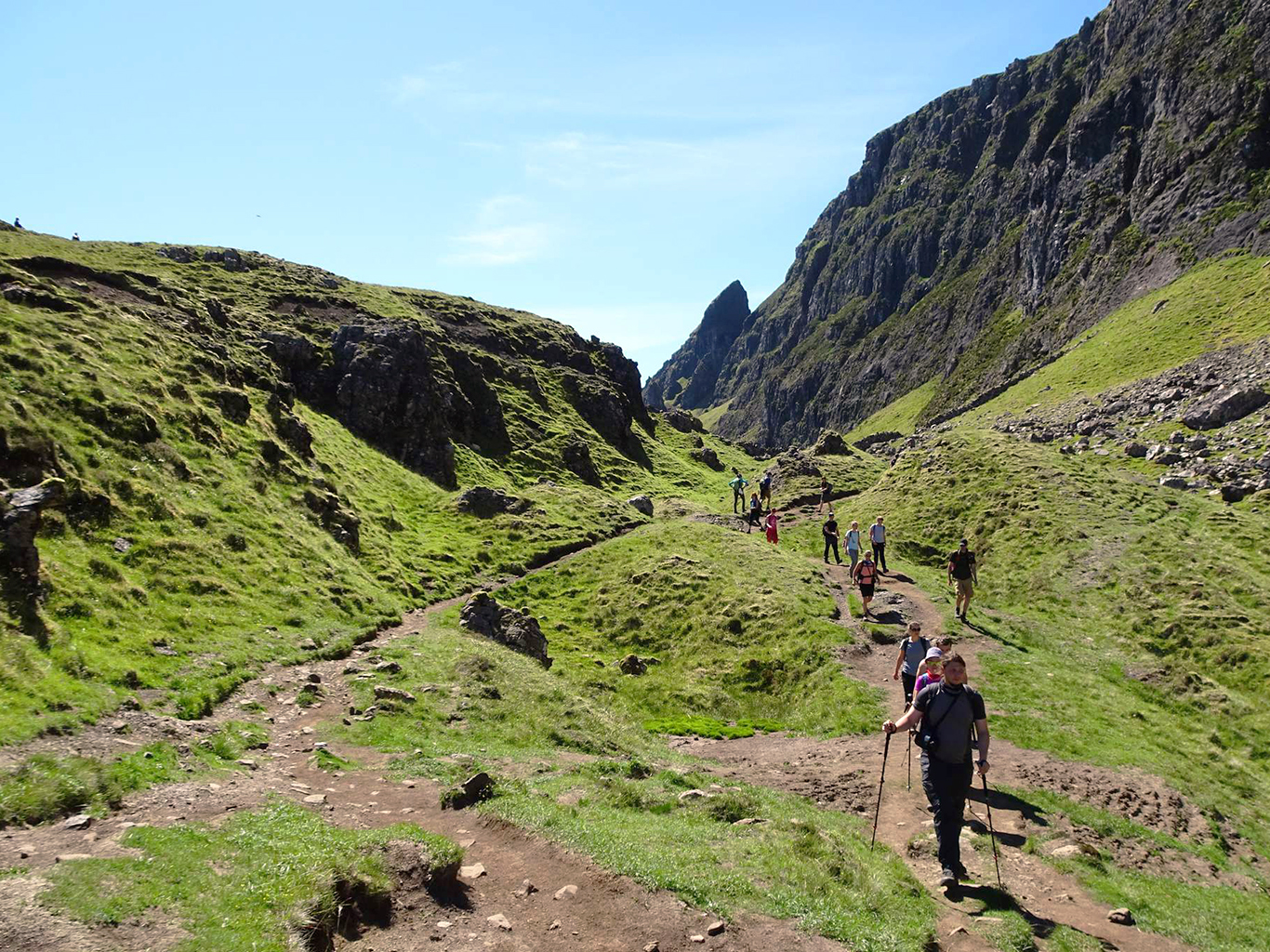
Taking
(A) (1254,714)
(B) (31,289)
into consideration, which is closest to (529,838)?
(A) (1254,714)

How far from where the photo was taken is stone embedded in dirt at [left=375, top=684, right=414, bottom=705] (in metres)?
21.6

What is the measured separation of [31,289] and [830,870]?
4470 cm

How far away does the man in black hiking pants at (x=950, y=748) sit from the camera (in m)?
12.4

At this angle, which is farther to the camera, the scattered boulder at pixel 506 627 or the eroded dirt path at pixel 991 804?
the scattered boulder at pixel 506 627

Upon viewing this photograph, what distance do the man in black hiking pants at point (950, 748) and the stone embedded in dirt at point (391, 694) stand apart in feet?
50.3

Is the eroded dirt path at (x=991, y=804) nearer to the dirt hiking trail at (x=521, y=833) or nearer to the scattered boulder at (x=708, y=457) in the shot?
the dirt hiking trail at (x=521, y=833)

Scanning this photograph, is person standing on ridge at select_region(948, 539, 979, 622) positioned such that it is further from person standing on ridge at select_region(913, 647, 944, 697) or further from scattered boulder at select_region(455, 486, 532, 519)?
scattered boulder at select_region(455, 486, 532, 519)

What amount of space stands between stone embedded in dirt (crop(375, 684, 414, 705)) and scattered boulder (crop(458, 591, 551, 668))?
898cm

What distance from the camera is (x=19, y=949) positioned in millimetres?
7176

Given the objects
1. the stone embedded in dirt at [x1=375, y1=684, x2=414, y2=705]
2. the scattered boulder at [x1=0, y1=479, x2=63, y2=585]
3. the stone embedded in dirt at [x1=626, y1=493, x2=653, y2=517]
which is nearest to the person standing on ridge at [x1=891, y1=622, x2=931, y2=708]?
the stone embedded in dirt at [x1=375, y1=684, x2=414, y2=705]

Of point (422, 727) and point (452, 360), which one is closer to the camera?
point (422, 727)

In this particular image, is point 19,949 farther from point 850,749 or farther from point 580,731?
point 850,749

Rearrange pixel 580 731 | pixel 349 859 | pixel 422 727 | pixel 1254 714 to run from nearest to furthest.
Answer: pixel 349 859 < pixel 422 727 < pixel 580 731 < pixel 1254 714

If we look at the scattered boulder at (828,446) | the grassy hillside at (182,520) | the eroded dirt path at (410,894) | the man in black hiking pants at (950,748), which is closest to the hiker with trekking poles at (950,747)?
the man in black hiking pants at (950,748)
